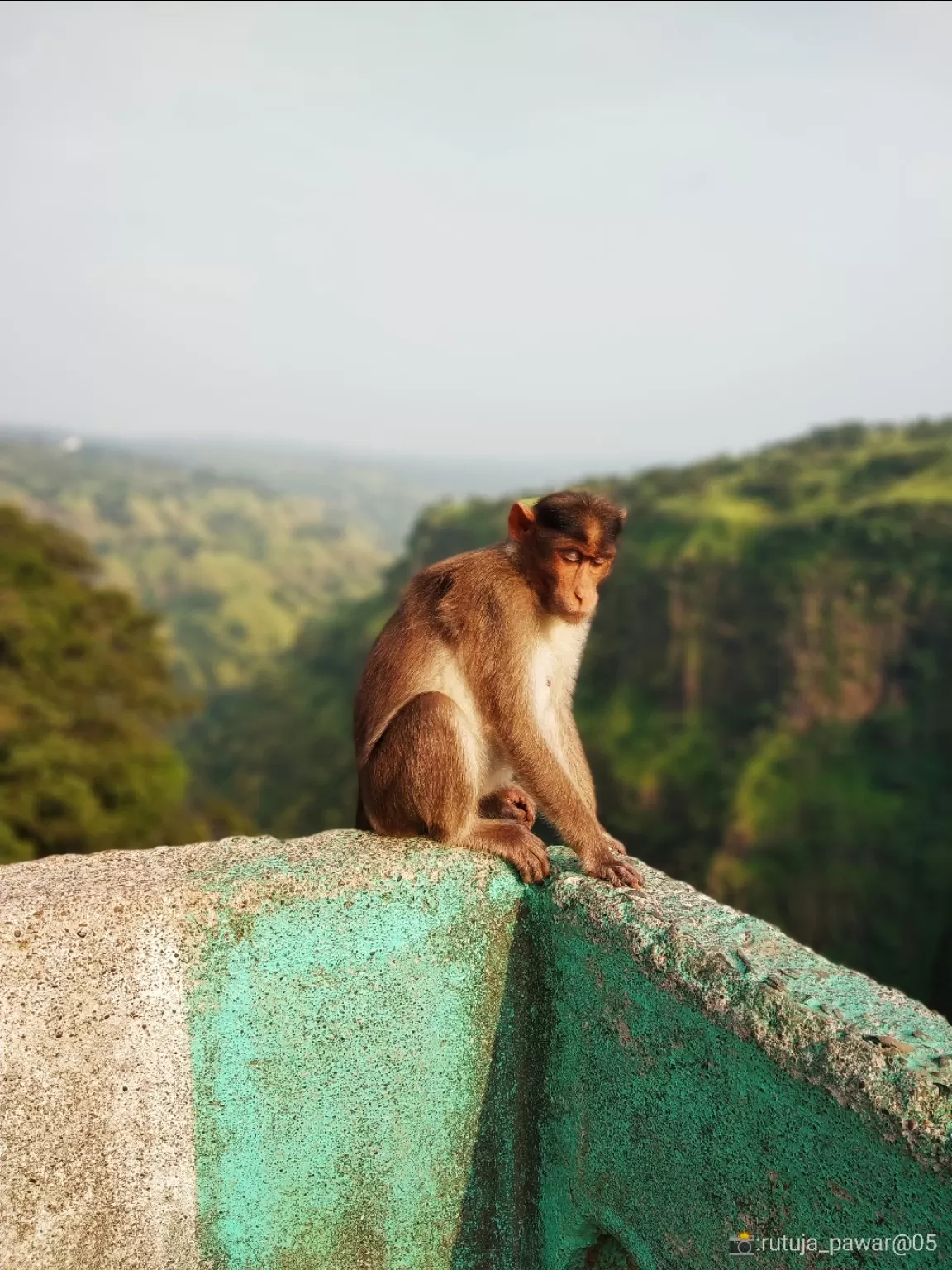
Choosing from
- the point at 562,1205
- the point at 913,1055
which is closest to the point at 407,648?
the point at 562,1205

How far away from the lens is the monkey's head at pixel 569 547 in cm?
314

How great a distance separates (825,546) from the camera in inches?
1540

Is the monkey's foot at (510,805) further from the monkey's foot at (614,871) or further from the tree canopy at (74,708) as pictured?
the tree canopy at (74,708)

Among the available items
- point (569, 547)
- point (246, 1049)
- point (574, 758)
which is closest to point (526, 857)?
point (574, 758)

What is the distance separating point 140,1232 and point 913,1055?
183cm

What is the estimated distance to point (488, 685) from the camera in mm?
3184

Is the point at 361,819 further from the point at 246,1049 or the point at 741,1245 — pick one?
the point at 741,1245

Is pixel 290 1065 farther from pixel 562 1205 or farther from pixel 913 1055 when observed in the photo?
pixel 913 1055

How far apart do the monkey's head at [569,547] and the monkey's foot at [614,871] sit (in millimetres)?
850

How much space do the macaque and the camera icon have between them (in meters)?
0.99

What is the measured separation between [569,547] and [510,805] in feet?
3.18

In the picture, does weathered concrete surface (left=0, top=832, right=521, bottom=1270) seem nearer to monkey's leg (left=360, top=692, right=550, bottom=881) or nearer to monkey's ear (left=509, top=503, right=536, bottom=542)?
monkey's leg (left=360, top=692, right=550, bottom=881)

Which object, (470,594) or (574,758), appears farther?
(574,758)

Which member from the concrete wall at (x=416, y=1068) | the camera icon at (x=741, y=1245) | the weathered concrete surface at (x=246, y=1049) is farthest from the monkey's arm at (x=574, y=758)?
the camera icon at (x=741, y=1245)
